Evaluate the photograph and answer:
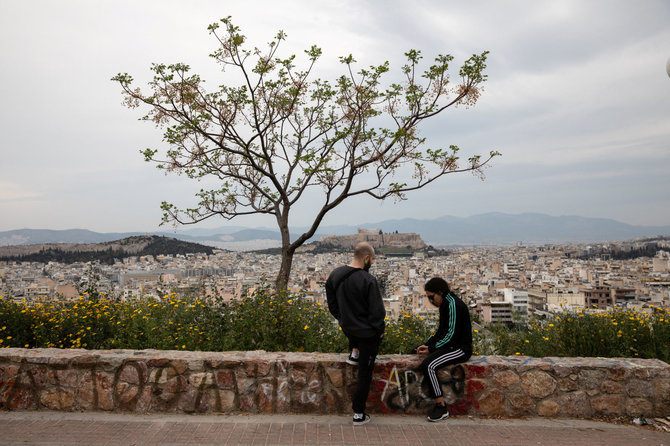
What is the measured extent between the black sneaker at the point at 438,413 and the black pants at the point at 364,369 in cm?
63

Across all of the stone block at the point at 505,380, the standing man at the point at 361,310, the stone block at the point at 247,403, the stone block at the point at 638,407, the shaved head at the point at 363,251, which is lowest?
the stone block at the point at 638,407

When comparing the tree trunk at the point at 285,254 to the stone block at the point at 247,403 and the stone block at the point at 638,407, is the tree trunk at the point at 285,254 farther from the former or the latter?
the stone block at the point at 638,407

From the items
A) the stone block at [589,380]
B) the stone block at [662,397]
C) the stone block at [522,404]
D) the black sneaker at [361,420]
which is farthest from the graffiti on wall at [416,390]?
the stone block at [662,397]

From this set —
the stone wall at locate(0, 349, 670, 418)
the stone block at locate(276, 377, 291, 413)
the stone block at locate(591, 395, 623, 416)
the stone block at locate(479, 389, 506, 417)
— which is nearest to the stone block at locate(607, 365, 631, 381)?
the stone wall at locate(0, 349, 670, 418)

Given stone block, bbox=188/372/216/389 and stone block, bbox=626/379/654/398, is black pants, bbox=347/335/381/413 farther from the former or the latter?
stone block, bbox=626/379/654/398

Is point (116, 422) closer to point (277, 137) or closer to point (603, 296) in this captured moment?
point (277, 137)

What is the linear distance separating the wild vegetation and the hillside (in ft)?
72.2

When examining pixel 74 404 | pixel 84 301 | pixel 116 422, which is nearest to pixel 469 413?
pixel 116 422

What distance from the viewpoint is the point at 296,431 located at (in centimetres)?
398

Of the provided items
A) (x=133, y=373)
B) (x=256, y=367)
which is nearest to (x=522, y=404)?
(x=256, y=367)

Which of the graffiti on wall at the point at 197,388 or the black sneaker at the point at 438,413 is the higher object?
the graffiti on wall at the point at 197,388

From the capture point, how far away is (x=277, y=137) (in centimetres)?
937

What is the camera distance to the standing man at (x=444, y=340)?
423cm

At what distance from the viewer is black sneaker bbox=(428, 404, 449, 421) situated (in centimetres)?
420
